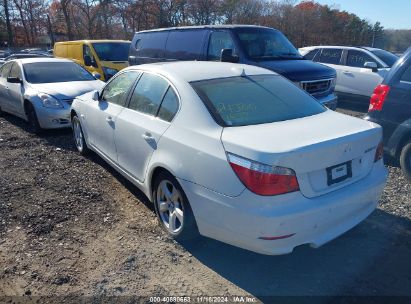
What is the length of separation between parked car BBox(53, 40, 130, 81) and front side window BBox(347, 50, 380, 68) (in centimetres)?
659

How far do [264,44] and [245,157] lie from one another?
5.88m

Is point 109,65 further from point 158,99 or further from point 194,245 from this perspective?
point 194,245

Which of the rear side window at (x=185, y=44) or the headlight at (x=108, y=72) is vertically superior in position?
the rear side window at (x=185, y=44)

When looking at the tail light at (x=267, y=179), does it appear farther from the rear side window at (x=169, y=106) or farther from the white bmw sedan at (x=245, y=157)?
the rear side window at (x=169, y=106)

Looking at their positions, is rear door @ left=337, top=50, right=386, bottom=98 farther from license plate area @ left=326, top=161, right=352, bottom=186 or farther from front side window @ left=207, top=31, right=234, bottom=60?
license plate area @ left=326, top=161, right=352, bottom=186

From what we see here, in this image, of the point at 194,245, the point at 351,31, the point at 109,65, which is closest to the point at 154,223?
the point at 194,245

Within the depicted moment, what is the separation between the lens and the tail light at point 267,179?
2537mm

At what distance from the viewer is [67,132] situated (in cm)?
750

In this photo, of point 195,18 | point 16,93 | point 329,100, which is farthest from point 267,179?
point 195,18

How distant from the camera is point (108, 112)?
14.7 feet

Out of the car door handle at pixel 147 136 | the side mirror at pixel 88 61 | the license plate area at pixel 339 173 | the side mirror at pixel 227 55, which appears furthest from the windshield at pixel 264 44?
the side mirror at pixel 88 61

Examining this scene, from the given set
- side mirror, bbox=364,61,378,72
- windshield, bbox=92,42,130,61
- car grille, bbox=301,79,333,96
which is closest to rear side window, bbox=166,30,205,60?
car grille, bbox=301,79,333,96

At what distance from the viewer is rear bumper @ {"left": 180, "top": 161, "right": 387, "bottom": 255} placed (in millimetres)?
2562

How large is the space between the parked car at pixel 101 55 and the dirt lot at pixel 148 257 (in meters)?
7.22
